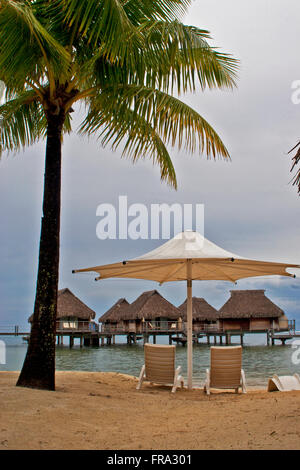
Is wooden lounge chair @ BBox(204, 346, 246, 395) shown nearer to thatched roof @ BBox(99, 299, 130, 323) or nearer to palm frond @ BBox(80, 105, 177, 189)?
palm frond @ BBox(80, 105, 177, 189)

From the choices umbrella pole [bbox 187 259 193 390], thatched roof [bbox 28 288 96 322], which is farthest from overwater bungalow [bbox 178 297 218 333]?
umbrella pole [bbox 187 259 193 390]

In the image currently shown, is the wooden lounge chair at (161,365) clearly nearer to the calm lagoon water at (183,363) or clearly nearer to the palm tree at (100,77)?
the palm tree at (100,77)

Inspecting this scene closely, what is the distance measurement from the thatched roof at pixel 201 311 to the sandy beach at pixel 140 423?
3383 centimetres

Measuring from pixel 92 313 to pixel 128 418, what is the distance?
33597 millimetres

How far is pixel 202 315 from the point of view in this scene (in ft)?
131

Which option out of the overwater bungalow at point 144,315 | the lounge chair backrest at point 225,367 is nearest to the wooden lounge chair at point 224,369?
the lounge chair backrest at point 225,367

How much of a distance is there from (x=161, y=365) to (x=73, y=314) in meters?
29.5

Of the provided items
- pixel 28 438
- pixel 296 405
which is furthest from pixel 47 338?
pixel 296 405

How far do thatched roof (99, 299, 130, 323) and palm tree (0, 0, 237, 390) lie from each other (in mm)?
34465

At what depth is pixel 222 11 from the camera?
23.7 ft

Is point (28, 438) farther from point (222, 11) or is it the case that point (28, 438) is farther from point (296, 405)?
point (222, 11)

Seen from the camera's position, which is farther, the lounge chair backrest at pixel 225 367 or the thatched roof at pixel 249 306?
the thatched roof at pixel 249 306

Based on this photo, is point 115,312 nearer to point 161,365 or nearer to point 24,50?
point 161,365

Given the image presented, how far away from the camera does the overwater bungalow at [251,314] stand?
3784 centimetres
